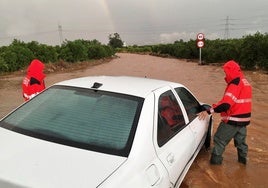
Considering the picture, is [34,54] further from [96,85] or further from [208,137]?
[96,85]

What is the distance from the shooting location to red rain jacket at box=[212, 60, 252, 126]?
579cm

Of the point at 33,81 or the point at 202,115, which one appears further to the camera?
the point at 33,81

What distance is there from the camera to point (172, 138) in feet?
12.7

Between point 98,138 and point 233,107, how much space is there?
11.2 ft

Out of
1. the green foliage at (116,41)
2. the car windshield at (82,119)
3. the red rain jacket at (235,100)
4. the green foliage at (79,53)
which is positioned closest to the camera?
the car windshield at (82,119)

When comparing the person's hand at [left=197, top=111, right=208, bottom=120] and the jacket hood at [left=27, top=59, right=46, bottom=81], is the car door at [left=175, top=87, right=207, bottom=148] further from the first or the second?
the jacket hood at [left=27, top=59, right=46, bottom=81]

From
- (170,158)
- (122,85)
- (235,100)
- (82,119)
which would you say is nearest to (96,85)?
(122,85)

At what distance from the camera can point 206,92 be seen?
15578 millimetres

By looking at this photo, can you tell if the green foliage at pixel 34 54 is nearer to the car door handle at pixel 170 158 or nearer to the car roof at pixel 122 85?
the car roof at pixel 122 85

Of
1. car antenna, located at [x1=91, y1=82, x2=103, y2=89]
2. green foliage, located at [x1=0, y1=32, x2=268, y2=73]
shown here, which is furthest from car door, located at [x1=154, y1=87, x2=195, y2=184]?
green foliage, located at [x1=0, y1=32, x2=268, y2=73]

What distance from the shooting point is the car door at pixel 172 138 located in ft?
11.4

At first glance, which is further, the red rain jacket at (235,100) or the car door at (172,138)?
the red rain jacket at (235,100)

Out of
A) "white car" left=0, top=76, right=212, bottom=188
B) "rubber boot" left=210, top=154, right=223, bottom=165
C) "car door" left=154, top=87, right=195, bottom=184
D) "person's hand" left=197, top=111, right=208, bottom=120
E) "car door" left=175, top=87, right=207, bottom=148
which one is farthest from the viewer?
"rubber boot" left=210, top=154, right=223, bottom=165

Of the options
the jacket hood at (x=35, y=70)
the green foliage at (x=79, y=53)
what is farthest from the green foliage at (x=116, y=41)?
the jacket hood at (x=35, y=70)
